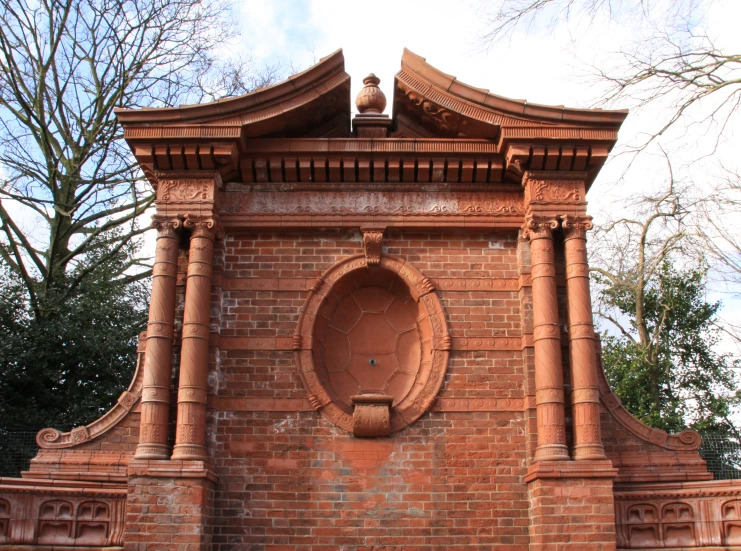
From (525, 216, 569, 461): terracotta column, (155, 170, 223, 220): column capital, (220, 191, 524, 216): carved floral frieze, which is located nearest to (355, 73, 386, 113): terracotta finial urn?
(220, 191, 524, 216): carved floral frieze

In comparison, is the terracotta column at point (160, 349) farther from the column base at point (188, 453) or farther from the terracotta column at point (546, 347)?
the terracotta column at point (546, 347)

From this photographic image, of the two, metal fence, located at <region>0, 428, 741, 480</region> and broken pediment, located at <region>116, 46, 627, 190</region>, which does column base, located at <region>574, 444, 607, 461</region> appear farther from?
metal fence, located at <region>0, 428, 741, 480</region>

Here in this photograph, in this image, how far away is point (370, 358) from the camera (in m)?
12.5

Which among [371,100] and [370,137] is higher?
[371,100]

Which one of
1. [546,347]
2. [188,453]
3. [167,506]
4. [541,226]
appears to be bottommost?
[167,506]

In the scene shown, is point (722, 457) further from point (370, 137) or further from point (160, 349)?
point (160, 349)

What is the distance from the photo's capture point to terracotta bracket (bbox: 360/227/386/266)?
12.2m

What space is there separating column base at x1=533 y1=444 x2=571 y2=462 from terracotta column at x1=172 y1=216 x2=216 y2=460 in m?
4.49

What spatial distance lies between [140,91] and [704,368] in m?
17.5

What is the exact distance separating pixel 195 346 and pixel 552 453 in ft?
16.5

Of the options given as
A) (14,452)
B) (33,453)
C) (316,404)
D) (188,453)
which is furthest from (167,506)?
(14,452)

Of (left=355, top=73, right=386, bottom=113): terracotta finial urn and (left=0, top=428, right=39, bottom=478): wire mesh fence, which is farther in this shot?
(left=0, top=428, right=39, bottom=478): wire mesh fence

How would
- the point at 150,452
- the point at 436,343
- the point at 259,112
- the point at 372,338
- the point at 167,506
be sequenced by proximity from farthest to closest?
the point at 372,338, the point at 259,112, the point at 436,343, the point at 150,452, the point at 167,506

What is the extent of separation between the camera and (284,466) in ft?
37.0
